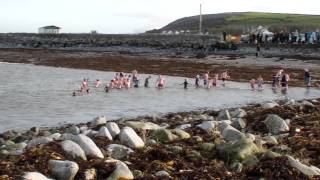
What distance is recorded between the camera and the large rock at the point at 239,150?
1009cm

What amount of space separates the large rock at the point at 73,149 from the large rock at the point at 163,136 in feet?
8.27

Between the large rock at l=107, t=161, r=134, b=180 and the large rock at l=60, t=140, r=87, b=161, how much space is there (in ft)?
2.66

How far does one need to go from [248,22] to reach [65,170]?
9877 centimetres

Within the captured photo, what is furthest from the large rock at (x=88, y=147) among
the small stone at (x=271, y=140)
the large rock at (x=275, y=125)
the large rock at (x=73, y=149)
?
the large rock at (x=275, y=125)

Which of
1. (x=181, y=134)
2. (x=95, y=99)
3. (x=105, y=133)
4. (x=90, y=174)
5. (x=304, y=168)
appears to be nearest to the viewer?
(x=90, y=174)

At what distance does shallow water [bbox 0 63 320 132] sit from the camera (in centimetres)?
2153

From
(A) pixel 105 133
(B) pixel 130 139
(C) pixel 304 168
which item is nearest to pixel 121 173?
(B) pixel 130 139

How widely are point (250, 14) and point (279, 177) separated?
113758 millimetres

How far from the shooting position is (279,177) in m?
9.12

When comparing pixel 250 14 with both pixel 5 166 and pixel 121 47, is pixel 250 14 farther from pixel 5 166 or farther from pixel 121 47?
pixel 5 166

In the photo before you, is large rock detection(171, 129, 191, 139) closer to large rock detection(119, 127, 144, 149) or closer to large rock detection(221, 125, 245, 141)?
large rock detection(221, 125, 245, 141)

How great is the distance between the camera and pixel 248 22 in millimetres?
104875

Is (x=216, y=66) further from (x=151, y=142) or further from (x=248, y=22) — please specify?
(x=248, y=22)

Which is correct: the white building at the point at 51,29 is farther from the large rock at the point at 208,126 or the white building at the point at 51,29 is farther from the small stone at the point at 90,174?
the small stone at the point at 90,174
